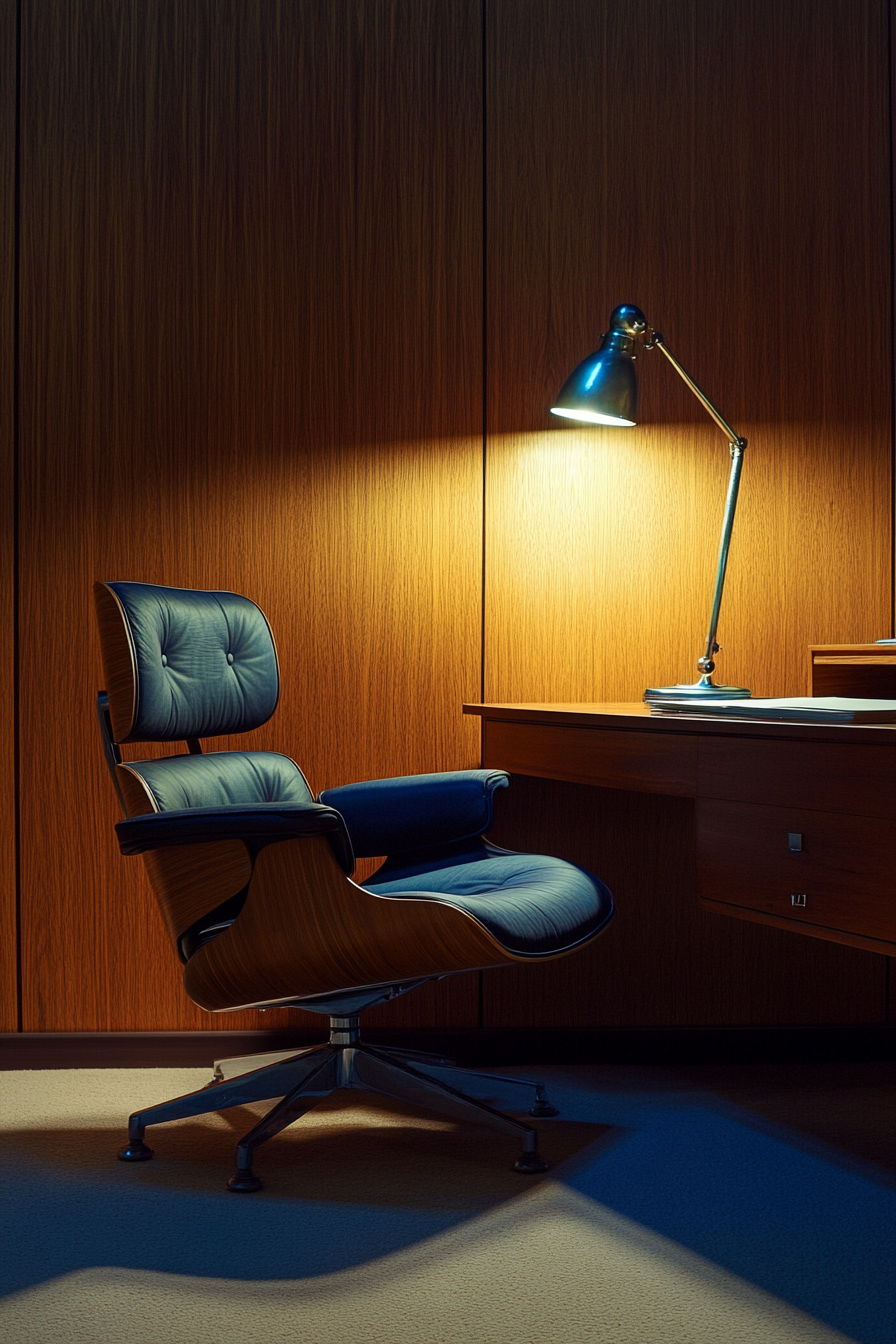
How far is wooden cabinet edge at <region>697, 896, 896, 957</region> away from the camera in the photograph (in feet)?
5.35

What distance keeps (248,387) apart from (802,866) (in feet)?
5.37

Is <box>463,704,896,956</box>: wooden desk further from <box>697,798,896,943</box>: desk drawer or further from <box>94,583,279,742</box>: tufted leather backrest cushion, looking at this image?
<box>94,583,279,742</box>: tufted leather backrest cushion

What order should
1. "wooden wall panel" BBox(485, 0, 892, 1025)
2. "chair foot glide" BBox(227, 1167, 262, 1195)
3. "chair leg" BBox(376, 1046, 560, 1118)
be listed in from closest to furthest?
"chair foot glide" BBox(227, 1167, 262, 1195) → "chair leg" BBox(376, 1046, 560, 1118) → "wooden wall panel" BBox(485, 0, 892, 1025)

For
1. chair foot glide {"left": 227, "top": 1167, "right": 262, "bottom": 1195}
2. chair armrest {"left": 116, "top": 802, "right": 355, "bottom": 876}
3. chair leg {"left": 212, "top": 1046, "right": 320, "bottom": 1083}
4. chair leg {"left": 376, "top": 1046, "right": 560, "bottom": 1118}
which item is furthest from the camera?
chair leg {"left": 212, "top": 1046, "right": 320, "bottom": 1083}

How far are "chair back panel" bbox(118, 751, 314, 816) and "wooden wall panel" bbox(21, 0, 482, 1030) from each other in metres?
0.33

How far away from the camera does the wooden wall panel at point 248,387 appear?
2604 millimetres

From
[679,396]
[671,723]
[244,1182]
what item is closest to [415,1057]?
[244,1182]

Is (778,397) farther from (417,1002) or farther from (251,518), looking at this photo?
(417,1002)

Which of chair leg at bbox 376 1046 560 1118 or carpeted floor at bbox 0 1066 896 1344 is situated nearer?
carpeted floor at bbox 0 1066 896 1344

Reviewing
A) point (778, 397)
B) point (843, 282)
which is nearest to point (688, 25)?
point (843, 282)

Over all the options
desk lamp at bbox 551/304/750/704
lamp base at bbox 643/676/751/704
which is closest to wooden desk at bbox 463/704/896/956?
lamp base at bbox 643/676/751/704

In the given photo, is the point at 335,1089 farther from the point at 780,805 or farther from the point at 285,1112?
the point at 780,805

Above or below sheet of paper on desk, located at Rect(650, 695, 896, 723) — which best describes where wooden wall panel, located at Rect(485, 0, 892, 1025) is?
above

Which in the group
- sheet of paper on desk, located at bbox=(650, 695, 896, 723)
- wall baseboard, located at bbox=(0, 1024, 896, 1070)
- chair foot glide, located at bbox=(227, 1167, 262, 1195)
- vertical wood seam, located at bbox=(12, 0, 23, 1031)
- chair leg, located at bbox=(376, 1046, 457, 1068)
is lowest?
wall baseboard, located at bbox=(0, 1024, 896, 1070)
